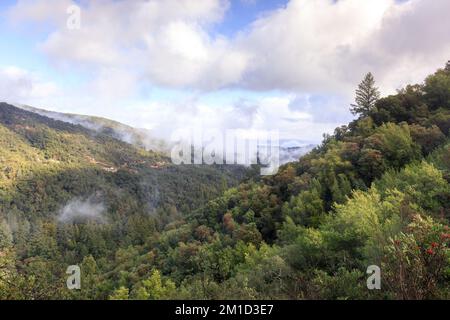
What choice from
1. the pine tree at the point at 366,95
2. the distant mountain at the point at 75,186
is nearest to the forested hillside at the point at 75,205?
the distant mountain at the point at 75,186

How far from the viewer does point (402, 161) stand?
36406mm

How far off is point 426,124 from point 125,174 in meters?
165

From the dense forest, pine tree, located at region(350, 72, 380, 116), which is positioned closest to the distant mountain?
the dense forest

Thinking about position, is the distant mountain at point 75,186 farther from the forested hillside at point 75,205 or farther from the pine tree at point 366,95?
the pine tree at point 366,95

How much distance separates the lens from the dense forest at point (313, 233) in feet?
34.2

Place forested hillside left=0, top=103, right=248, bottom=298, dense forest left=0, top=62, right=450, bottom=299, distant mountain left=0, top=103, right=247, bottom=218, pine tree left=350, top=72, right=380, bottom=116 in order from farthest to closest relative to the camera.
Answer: distant mountain left=0, top=103, right=247, bottom=218
forested hillside left=0, top=103, right=248, bottom=298
pine tree left=350, top=72, right=380, bottom=116
dense forest left=0, top=62, right=450, bottom=299

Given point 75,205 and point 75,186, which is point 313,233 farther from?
point 75,186

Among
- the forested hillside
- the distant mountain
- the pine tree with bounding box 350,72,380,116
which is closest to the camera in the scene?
the pine tree with bounding box 350,72,380,116

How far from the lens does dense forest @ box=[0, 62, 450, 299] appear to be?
410 inches

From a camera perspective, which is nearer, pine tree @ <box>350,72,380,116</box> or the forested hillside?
pine tree @ <box>350,72,380,116</box>

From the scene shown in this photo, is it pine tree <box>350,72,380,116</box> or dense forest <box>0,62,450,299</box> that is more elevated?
pine tree <box>350,72,380,116</box>

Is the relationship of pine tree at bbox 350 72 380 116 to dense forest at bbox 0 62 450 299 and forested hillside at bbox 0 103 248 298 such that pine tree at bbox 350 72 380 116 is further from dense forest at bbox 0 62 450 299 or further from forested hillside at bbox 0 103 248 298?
forested hillside at bbox 0 103 248 298
